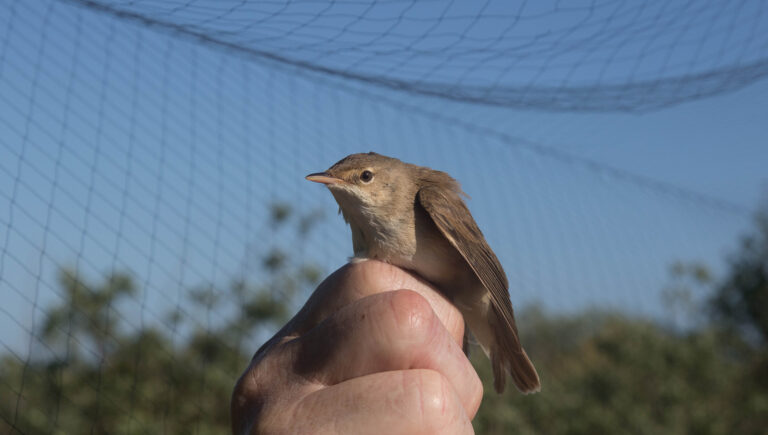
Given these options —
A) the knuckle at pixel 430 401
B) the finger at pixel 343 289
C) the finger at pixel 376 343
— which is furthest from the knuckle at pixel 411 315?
the finger at pixel 343 289

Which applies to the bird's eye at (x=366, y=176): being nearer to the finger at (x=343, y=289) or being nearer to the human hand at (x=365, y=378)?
the finger at (x=343, y=289)

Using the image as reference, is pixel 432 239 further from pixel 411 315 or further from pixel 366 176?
pixel 411 315

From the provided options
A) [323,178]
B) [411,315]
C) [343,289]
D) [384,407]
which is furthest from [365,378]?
[323,178]

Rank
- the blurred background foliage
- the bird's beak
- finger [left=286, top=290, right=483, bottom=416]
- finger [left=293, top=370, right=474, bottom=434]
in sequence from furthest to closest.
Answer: the blurred background foliage → the bird's beak → finger [left=286, top=290, right=483, bottom=416] → finger [left=293, top=370, right=474, bottom=434]

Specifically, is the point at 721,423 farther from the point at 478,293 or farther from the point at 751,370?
the point at 478,293

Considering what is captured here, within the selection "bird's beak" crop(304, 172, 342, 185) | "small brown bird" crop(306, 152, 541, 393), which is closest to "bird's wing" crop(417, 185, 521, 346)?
"small brown bird" crop(306, 152, 541, 393)

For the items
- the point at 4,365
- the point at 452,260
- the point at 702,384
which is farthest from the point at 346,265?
the point at 702,384

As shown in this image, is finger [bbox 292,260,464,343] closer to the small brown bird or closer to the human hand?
the human hand
